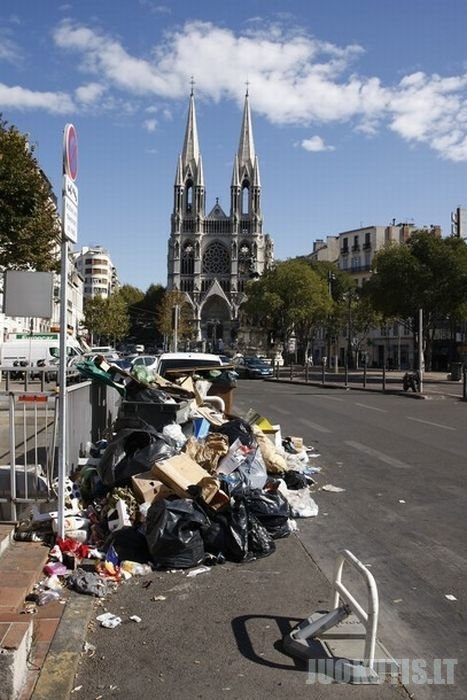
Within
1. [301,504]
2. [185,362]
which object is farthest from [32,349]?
[301,504]

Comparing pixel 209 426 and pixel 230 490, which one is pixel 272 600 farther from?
pixel 209 426

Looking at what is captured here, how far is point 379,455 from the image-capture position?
1153 centimetres

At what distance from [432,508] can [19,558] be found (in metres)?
4.55

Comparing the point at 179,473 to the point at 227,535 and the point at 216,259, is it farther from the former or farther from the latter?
the point at 216,259

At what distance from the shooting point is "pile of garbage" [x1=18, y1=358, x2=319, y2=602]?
5.47 meters

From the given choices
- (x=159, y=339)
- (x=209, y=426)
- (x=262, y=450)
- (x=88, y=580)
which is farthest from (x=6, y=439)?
(x=159, y=339)

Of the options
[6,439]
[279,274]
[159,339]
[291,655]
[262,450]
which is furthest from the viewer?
[159,339]

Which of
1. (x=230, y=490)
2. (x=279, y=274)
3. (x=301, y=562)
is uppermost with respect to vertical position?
(x=279, y=274)

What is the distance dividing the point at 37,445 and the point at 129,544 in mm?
1430

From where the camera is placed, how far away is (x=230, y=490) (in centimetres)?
643

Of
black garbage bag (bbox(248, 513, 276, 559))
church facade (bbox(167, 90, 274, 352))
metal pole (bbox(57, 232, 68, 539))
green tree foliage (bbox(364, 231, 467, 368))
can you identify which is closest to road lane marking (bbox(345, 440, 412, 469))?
black garbage bag (bbox(248, 513, 276, 559))

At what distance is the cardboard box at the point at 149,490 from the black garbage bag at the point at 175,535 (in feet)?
1.92

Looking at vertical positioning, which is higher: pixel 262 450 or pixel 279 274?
pixel 279 274

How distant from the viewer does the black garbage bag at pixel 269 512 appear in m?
6.41
